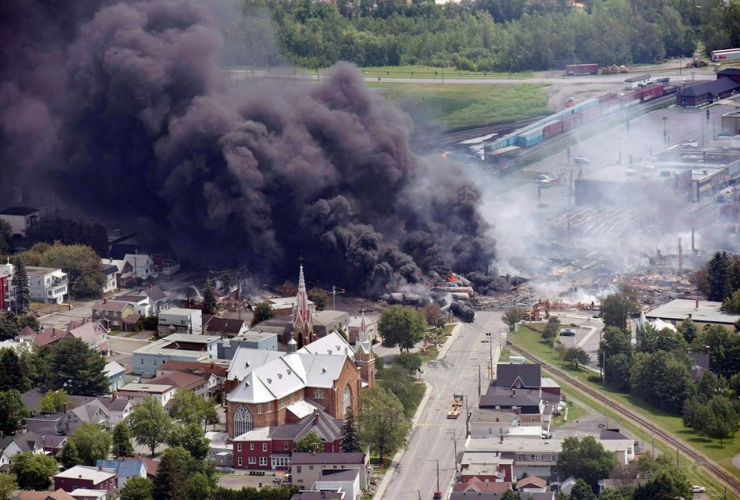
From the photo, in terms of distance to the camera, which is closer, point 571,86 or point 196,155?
point 196,155

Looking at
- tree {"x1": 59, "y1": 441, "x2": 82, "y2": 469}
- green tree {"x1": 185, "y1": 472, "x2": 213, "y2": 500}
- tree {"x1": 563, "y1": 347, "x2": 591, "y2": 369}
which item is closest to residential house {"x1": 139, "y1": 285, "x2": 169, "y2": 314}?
tree {"x1": 563, "y1": 347, "x2": 591, "y2": 369}

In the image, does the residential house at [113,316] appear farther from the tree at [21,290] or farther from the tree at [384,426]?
the tree at [384,426]

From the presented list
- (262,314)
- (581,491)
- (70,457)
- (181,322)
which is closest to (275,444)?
(70,457)

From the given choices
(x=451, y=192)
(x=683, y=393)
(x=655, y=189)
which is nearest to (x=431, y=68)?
(x=655, y=189)

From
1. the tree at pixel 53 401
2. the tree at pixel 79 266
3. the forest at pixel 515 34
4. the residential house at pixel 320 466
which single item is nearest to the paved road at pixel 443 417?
the residential house at pixel 320 466

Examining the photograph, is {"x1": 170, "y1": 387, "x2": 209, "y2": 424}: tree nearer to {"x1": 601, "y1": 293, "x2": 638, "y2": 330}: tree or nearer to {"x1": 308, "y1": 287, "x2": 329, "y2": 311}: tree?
{"x1": 308, "y1": 287, "x2": 329, "y2": 311}: tree

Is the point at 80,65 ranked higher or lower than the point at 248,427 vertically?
higher

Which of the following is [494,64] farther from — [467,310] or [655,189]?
[467,310]

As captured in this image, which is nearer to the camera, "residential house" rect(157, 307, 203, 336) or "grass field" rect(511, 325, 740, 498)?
"grass field" rect(511, 325, 740, 498)
